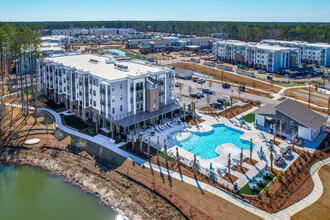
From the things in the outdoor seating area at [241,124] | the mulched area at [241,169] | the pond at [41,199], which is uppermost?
the outdoor seating area at [241,124]

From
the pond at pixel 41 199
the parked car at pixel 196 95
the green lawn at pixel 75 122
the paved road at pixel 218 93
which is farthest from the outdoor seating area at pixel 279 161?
the green lawn at pixel 75 122

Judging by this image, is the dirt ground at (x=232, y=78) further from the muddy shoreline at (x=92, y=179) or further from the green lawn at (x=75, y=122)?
the muddy shoreline at (x=92, y=179)

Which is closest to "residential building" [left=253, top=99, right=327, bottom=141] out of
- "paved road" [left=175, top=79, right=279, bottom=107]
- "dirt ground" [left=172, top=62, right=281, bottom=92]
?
"paved road" [left=175, top=79, right=279, bottom=107]

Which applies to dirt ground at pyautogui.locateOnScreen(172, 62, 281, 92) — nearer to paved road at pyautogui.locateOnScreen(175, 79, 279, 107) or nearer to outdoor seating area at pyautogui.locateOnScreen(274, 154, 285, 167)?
paved road at pyautogui.locateOnScreen(175, 79, 279, 107)

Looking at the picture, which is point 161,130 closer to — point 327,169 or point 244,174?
point 244,174

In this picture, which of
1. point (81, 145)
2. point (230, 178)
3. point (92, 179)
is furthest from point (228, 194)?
Answer: point (81, 145)
